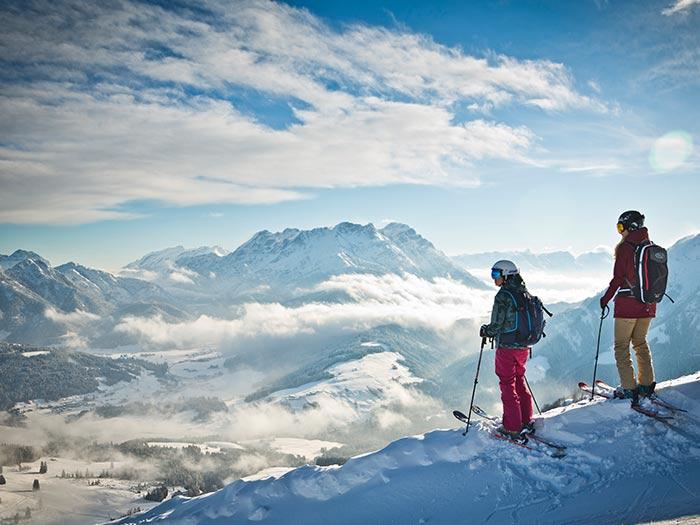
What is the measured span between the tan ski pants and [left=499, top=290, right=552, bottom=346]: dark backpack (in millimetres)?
2564

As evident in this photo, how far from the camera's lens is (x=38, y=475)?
19750cm

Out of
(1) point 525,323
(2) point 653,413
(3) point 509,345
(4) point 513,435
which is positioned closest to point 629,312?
(2) point 653,413

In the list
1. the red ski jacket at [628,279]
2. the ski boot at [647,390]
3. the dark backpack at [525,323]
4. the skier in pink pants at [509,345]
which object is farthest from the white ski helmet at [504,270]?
the ski boot at [647,390]

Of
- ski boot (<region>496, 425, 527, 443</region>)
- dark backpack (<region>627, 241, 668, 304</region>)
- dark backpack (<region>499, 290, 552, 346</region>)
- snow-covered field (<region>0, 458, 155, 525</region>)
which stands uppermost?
dark backpack (<region>627, 241, 668, 304</region>)

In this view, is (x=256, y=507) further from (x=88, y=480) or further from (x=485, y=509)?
(x=88, y=480)

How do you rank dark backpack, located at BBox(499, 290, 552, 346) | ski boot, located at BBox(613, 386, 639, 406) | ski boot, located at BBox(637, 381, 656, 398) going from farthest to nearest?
ski boot, located at BBox(637, 381, 656, 398)
ski boot, located at BBox(613, 386, 639, 406)
dark backpack, located at BBox(499, 290, 552, 346)

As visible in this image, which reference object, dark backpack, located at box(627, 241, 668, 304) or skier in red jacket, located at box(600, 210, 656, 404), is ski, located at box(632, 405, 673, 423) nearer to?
skier in red jacket, located at box(600, 210, 656, 404)

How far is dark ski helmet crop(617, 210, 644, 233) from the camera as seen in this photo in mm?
11586

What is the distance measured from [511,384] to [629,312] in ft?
11.6

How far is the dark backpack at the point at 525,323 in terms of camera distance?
34.2 feet

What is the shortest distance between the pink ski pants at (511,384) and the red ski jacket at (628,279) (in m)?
2.75

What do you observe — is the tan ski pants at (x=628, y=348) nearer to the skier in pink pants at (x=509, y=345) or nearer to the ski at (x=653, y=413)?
the ski at (x=653, y=413)

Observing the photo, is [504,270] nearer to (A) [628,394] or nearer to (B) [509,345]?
(B) [509,345]

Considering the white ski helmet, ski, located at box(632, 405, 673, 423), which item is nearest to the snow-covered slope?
ski, located at box(632, 405, 673, 423)
